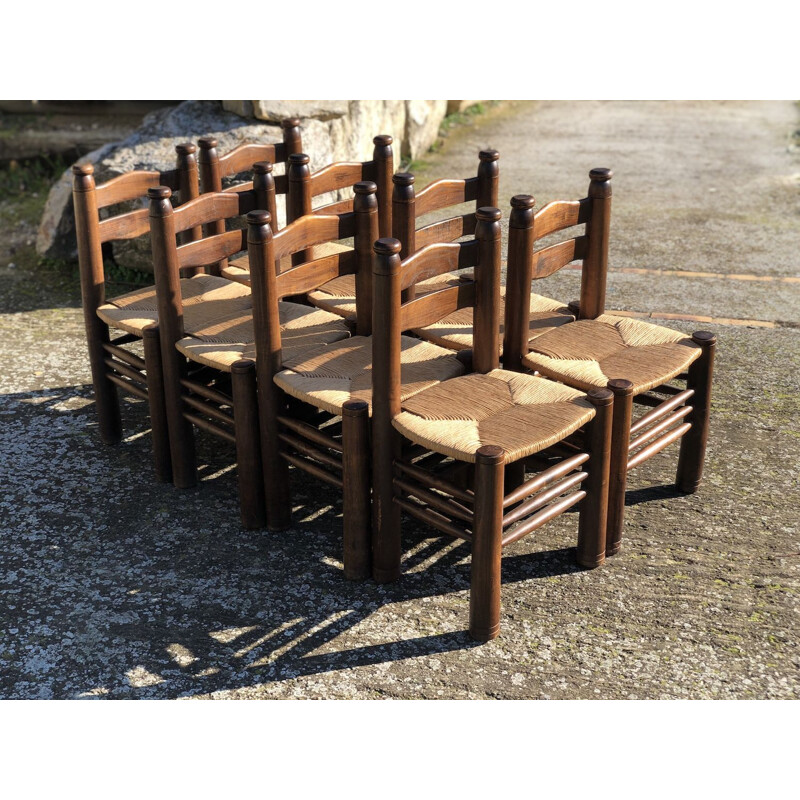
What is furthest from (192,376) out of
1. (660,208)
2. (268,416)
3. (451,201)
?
(660,208)

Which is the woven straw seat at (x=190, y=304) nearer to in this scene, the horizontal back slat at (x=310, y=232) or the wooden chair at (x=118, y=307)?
the wooden chair at (x=118, y=307)

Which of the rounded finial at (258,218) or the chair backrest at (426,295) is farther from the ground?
the rounded finial at (258,218)

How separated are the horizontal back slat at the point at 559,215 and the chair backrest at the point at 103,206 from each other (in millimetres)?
1550

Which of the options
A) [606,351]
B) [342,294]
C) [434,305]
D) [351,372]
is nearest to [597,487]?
[606,351]

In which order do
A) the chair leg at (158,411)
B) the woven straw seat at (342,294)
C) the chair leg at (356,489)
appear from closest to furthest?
1. the chair leg at (356,489)
2. the chair leg at (158,411)
3. the woven straw seat at (342,294)

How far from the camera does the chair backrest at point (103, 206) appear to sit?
3.86 m

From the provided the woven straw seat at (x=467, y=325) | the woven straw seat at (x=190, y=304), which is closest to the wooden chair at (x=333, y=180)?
the woven straw seat at (x=190, y=304)

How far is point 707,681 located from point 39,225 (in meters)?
5.14

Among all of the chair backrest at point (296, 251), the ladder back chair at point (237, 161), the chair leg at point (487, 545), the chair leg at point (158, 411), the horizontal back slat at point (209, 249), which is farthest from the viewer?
the ladder back chair at point (237, 161)

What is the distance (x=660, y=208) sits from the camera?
6957mm

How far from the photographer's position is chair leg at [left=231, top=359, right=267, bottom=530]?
135 inches

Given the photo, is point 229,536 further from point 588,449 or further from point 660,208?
point 660,208

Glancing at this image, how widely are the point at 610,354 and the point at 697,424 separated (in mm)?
458

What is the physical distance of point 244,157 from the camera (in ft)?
14.4
